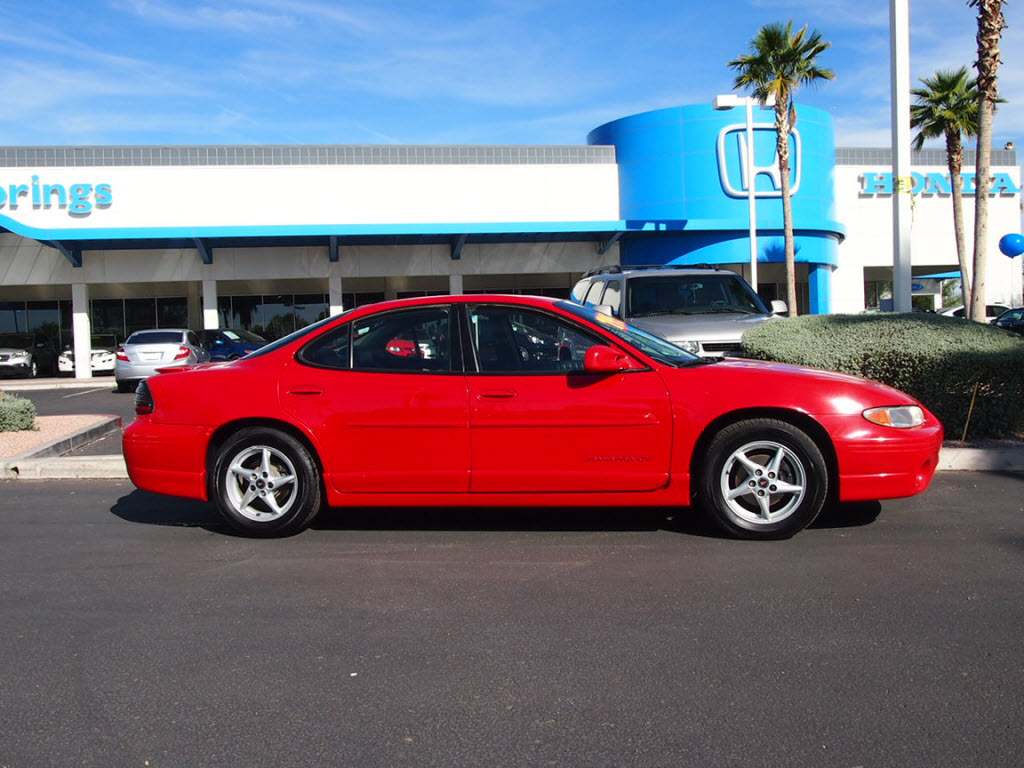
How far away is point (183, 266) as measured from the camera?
26438 millimetres

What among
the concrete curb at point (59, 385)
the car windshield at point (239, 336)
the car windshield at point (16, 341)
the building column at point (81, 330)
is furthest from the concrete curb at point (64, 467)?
the car windshield at point (16, 341)

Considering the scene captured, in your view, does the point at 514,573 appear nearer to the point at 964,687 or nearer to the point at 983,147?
the point at 964,687

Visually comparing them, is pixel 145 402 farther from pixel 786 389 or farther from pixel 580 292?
pixel 580 292

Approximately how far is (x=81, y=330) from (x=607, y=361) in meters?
24.0

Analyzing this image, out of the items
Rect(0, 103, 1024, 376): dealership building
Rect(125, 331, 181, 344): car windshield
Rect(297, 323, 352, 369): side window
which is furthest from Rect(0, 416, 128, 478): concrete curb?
Rect(0, 103, 1024, 376): dealership building

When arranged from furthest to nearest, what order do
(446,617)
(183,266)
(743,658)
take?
(183,266)
(446,617)
(743,658)

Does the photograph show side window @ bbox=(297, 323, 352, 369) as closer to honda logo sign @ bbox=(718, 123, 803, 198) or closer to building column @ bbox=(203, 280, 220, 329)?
building column @ bbox=(203, 280, 220, 329)

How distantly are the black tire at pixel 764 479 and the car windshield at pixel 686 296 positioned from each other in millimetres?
6108

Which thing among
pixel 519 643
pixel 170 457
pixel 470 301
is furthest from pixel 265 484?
pixel 519 643

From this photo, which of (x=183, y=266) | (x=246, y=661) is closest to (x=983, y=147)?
(x=246, y=661)

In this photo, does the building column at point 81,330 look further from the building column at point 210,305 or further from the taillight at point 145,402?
the taillight at point 145,402

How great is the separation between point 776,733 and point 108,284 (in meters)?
28.5

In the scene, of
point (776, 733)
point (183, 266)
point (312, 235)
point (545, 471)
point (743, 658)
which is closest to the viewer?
point (776, 733)

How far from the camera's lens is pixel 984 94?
13.8 meters
